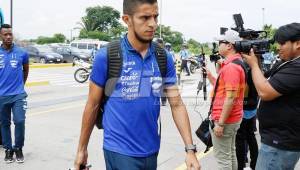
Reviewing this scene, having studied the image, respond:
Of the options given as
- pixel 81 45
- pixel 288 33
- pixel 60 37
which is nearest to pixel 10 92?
pixel 288 33

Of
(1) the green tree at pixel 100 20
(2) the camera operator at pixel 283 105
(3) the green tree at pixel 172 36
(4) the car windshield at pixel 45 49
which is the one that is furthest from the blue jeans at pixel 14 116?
(1) the green tree at pixel 100 20

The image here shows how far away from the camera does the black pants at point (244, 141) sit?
503 centimetres

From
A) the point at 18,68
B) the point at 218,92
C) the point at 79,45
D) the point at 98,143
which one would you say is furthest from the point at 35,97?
the point at 79,45

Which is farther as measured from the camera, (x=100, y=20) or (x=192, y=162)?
(x=100, y=20)

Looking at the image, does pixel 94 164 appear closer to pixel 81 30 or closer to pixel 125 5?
pixel 125 5

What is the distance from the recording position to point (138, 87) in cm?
274

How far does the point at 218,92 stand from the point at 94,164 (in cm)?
221

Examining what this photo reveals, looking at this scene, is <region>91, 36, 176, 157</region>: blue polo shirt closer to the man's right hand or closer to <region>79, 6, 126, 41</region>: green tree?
the man's right hand

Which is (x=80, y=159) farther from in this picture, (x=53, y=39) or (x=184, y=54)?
(x=53, y=39)

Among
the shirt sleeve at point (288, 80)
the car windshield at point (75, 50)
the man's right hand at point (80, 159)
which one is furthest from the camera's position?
the car windshield at point (75, 50)

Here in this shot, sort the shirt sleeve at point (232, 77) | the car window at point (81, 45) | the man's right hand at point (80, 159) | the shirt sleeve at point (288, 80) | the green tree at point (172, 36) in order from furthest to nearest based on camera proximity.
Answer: the green tree at point (172, 36)
the car window at point (81, 45)
the shirt sleeve at point (232, 77)
the shirt sleeve at point (288, 80)
the man's right hand at point (80, 159)

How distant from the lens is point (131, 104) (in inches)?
107

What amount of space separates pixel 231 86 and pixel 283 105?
3.01 ft

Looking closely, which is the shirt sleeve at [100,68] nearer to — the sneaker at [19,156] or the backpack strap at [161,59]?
the backpack strap at [161,59]
